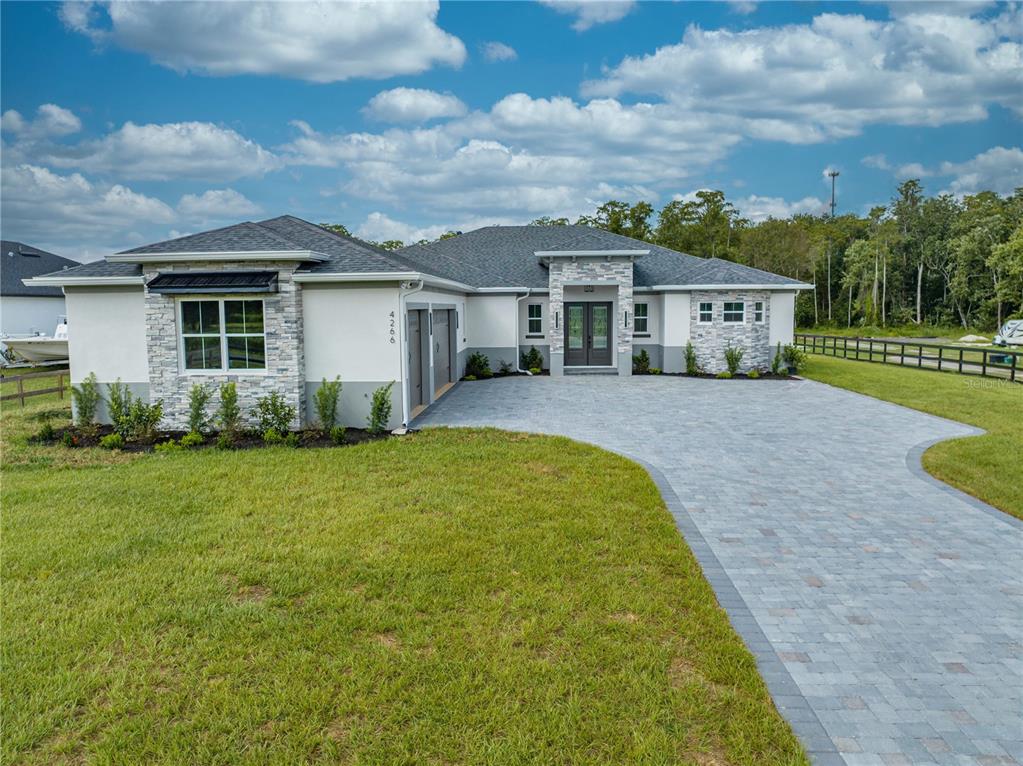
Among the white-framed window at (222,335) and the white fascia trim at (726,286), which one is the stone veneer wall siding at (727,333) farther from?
the white-framed window at (222,335)

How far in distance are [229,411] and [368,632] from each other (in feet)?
27.2

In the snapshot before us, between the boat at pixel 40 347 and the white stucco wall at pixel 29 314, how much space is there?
809 centimetres

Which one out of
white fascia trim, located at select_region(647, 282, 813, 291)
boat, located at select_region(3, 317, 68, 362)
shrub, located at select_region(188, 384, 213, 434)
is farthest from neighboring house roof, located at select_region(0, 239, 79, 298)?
white fascia trim, located at select_region(647, 282, 813, 291)

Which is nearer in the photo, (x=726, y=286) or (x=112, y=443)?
(x=112, y=443)

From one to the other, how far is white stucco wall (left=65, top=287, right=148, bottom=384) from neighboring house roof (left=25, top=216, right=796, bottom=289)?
50 cm

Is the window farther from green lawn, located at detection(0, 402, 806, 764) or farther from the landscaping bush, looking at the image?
green lawn, located at detection(0, 402, 806, 764)

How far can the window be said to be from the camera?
72.8 ft

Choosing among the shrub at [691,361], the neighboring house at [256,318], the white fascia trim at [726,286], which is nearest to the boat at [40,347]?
the neighboring house at [256,318]

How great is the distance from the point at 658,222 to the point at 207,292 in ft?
148

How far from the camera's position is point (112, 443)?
11242mm

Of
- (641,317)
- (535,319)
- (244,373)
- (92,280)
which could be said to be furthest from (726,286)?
(92,280)

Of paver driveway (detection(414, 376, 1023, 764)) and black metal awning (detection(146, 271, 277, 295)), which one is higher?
black metal awning (detection(146, 271, 277, 295))

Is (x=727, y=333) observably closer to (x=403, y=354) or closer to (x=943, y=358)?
(x=943, y=358)

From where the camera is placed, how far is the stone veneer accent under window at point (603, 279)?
2073 centimetres
